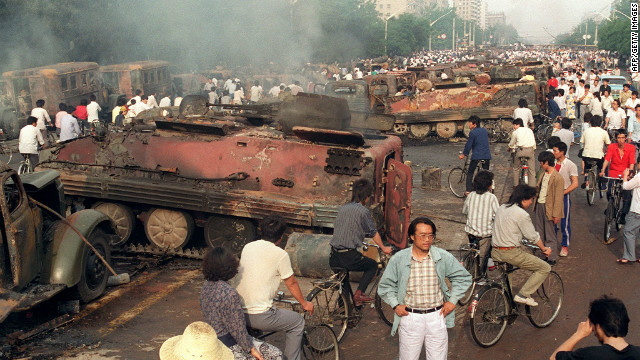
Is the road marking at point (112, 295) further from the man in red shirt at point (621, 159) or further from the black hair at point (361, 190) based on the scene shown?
the man in red shirt at point (621, 159)

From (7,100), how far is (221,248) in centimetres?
2077

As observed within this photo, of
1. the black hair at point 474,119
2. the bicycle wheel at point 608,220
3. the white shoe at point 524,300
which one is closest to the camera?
the white shoe at point 524,300

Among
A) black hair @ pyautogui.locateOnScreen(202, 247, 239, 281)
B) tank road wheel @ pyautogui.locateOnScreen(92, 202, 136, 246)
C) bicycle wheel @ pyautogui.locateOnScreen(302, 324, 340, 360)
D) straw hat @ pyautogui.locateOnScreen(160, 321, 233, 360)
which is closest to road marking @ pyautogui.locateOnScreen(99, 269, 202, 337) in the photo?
tank road wheel @ pyautogui.locateOnScreen(92, 202, 136, 246)

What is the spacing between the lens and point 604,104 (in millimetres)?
22109

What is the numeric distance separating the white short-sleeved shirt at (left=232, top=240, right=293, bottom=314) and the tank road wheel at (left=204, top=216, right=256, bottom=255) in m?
4.87

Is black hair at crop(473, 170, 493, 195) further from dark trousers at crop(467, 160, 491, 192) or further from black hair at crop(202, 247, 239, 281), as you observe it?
dark trousers at crop(467, 160, 491, 192)

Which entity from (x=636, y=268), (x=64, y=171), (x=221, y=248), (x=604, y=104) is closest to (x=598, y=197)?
(x=636, y=268)

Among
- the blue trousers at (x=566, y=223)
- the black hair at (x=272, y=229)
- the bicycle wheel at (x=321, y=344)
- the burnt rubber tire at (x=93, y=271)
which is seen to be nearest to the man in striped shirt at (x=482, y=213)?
the bicycle wheel at (x=321, y=344)

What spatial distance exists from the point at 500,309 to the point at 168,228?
547 cm

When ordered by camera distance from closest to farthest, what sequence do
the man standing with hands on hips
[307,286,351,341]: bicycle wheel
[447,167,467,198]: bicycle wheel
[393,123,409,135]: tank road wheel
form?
the man standing with hands on hips < [307,286,351,341]: bicycle wheel < [447,167,467,198]: bicycle wheel < [393,123,409,135]: tank road wheel

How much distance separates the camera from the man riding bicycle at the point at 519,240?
7.94 metres

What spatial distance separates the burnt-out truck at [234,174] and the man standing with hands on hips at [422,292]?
14.0 ft

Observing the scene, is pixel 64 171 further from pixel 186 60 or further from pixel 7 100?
pixel 186 60

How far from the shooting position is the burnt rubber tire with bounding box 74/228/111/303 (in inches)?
341
